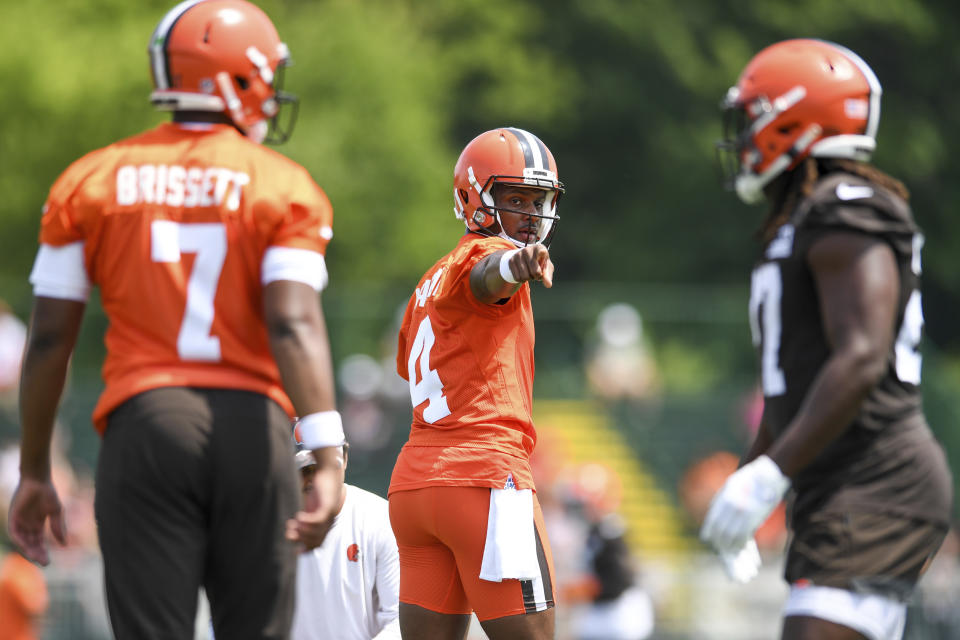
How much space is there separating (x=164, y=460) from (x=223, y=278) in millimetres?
526

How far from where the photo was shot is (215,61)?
4.28 meters

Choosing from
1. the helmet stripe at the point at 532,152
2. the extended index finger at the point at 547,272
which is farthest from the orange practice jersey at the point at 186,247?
the helmet stripe at the point at 532,152

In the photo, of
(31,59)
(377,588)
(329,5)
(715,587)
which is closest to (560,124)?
(329,5)

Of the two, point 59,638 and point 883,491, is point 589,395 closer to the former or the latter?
point 59,638

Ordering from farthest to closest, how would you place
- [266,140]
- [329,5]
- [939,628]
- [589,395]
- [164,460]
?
[329,5] → [589,395] → [939,628] → [266,140] → [164,460]

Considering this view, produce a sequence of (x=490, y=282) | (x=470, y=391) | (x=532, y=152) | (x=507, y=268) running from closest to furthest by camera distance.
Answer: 1. (x=507, y=268)
2. (x=490, y=282)
3. (x=470, y=391)
4. (x=532, y=152)

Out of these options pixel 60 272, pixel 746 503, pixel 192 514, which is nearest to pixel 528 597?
pixel 746 503

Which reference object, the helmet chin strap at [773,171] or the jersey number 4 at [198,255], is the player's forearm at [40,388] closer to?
the jersey number 4 at [198,255]

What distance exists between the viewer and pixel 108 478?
3.98 m

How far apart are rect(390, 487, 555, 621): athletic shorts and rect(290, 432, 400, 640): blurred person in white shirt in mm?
316

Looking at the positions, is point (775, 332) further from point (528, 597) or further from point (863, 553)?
point (528, 597)

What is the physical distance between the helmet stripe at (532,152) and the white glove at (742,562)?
66.7 inches

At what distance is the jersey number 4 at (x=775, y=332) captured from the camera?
4.16m

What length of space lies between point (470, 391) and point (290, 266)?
123 centimetres
